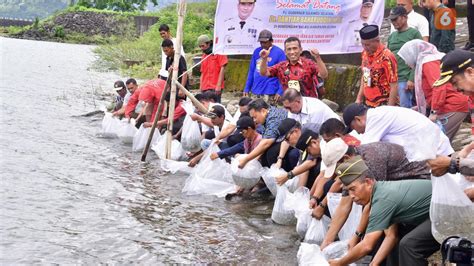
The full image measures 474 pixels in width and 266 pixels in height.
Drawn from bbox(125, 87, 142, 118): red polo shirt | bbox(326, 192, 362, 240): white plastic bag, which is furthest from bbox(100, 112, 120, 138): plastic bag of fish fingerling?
bbox(326, 192, 362, 240): white plastic bag

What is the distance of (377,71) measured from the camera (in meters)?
7.29

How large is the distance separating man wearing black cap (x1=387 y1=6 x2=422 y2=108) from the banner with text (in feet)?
5.34

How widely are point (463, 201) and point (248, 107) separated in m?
4.02

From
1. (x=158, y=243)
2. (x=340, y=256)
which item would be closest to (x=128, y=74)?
(x=158, y=243)

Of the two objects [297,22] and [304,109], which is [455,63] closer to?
[304,109]

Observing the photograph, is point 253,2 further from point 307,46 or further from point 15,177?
point 15,177

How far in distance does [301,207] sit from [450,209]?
230 cm

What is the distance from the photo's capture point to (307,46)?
9.39 metres

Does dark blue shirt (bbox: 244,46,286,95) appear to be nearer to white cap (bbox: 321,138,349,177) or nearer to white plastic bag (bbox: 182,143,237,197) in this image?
white plastic bag (bbox: 182,143,237,197)

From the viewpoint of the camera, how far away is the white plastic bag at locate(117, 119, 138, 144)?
1209 cm

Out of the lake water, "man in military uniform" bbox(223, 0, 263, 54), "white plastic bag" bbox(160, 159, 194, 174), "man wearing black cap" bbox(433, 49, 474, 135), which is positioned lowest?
the lake water

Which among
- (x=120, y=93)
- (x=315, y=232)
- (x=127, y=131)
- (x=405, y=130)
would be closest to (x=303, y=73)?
(x=315, y=232)

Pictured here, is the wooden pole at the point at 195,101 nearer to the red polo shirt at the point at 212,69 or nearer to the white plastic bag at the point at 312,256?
the red polo shirt at the point at 212,69

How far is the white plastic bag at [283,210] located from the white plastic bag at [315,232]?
0.70m
